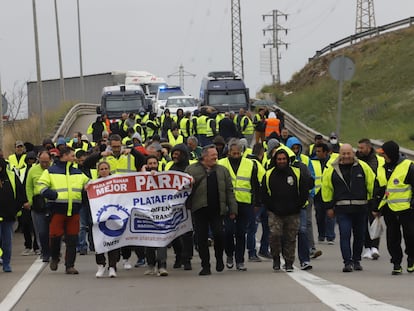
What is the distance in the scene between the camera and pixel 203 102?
4381 centimetres

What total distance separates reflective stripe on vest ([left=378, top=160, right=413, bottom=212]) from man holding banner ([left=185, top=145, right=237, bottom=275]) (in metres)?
2.20

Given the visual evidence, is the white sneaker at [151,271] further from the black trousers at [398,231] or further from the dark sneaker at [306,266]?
the black trousers at [398,231]

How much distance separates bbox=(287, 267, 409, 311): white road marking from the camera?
34.8 ft

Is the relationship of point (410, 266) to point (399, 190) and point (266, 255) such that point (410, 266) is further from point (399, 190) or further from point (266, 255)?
point (266, 255)

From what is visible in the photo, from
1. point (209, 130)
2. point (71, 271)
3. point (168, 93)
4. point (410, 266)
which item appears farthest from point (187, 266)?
point (168, 93)

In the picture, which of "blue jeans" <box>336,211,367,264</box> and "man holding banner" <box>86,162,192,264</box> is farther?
"man holding banner" <box>86,162,192,264</box>

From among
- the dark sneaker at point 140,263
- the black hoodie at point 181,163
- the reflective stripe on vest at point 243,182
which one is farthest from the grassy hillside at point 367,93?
the black hoodie at point 181,163

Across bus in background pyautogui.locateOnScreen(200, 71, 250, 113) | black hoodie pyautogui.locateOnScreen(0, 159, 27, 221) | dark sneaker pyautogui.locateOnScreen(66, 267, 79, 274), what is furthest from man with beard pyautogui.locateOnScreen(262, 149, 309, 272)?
bus in background pyautogui.locateOnScreen(200, 71, 250, 113)

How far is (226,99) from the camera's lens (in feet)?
141

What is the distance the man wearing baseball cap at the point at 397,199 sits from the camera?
46.3 feet

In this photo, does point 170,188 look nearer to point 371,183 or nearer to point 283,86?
point 371,183

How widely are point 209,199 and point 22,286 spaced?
2.88m

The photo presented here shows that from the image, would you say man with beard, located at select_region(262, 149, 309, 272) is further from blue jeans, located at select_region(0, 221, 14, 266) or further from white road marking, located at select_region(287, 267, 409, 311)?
blue jeans, located at select_region(0, 221, 14, 266)

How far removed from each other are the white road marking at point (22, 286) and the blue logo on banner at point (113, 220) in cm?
129
